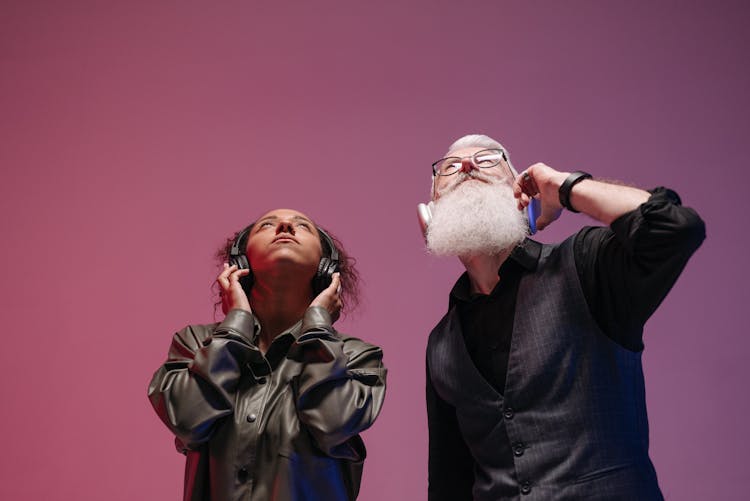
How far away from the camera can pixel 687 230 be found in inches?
57.1

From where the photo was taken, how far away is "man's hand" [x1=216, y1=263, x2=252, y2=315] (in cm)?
207

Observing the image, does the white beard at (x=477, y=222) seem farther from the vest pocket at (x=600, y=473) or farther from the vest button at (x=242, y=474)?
the vest button at (x=242, y=474)

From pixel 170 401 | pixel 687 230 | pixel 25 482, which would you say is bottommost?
pixel 25 482

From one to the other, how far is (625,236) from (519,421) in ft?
1.76

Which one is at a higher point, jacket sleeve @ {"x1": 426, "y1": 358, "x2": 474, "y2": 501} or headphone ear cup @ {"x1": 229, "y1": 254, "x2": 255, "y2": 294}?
headphone ear cup @ {"x1": 229, "y1": 254, "x2": 255, "y2": 294}

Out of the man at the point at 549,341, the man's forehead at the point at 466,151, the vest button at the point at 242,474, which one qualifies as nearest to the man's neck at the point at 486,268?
the man at the point at 549,341

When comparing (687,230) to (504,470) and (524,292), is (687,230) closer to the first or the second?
(524,292)

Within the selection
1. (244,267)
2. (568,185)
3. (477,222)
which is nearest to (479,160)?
(477,222)

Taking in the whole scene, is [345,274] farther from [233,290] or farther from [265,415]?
[265,415]

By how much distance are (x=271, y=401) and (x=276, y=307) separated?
38cm

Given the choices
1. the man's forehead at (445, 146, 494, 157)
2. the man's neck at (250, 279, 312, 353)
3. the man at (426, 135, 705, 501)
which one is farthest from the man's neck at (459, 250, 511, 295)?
the man's neck at (250, 279, 312, 353)

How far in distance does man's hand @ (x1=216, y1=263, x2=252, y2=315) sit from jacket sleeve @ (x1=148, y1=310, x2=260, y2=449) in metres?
0.06

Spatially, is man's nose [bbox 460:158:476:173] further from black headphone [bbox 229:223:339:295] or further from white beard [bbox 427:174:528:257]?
black headphone [bbox 229:223:339:295]

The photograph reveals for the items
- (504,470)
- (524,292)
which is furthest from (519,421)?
(524,292)
